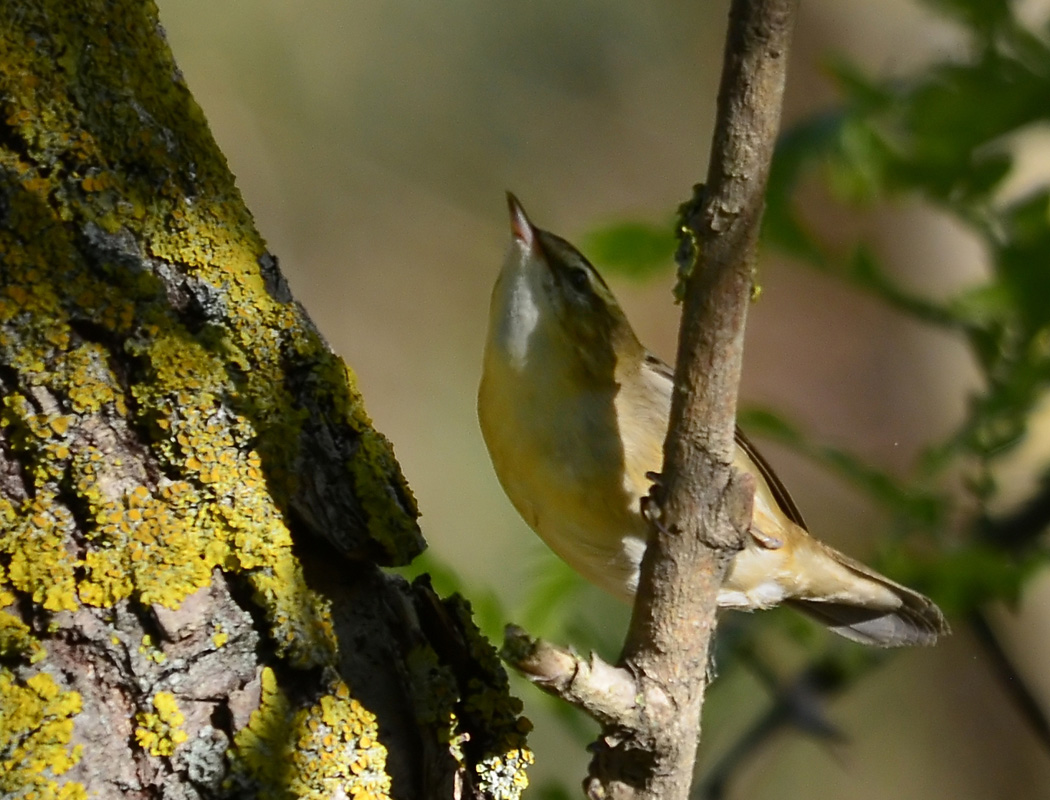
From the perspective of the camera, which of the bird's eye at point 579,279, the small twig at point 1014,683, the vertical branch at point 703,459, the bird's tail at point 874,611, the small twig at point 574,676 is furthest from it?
the small twig at point 1014,683

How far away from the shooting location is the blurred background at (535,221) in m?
7.08

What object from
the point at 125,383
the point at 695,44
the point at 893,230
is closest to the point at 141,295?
the point at 125,383

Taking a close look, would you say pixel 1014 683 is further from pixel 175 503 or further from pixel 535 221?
pixel 535 221

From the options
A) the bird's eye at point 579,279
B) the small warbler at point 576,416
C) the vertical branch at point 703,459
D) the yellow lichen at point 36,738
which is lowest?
the yellow lichen at point 36,738

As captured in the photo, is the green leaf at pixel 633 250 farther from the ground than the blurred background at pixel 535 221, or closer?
closer

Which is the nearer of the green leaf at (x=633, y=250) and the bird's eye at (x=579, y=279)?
the bird's eye at (x=579, y=279)

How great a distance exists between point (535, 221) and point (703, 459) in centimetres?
588

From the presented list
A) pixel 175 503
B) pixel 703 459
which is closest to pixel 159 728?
pixel 175 503

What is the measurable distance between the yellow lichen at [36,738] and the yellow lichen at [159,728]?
9cm

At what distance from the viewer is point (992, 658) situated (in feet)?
12.9

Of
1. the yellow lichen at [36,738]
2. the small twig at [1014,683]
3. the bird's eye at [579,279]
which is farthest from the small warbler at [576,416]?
the yellow lichen at [36,738]

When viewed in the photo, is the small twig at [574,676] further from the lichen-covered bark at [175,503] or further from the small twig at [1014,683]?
the small twig at [1014,683]

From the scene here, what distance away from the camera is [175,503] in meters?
1.94

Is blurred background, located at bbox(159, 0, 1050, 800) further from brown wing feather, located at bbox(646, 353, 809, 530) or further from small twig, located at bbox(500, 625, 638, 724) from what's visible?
small twig, located at bbox(500, 625, 638, 724)
